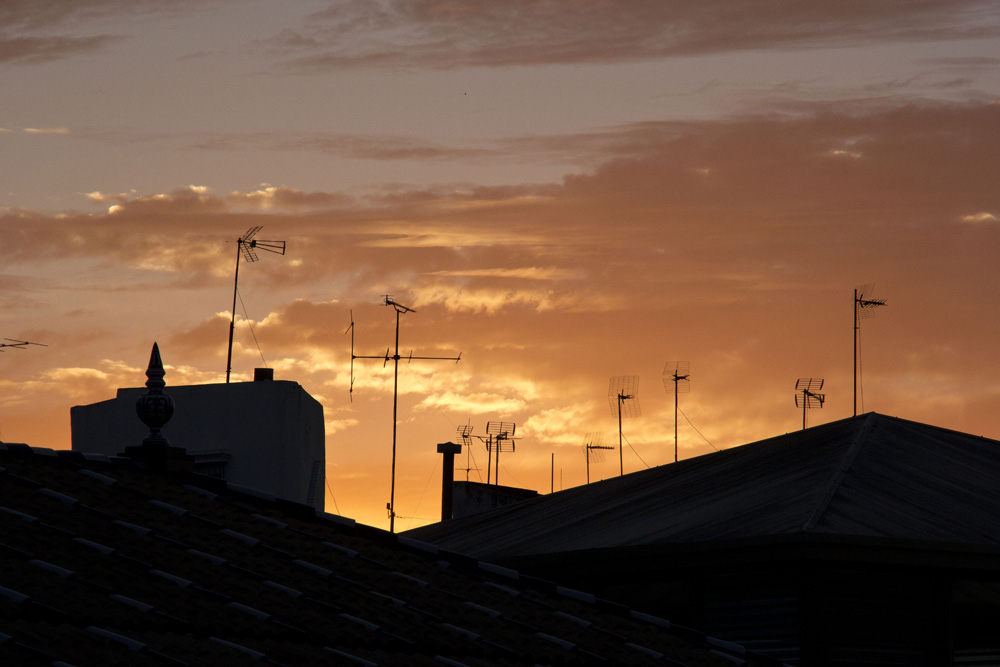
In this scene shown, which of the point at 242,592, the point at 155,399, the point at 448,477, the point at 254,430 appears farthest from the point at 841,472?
the point at 448,477

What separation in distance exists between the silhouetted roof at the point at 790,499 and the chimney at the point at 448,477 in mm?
18248

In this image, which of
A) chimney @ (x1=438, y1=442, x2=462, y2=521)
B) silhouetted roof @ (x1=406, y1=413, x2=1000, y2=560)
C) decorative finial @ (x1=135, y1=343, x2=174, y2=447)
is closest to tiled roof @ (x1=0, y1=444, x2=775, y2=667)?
decorative finial @ (x1=135, y1=343, x2=174, y2=447)

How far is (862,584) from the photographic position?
16766mm

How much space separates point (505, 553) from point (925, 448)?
715 centimetres

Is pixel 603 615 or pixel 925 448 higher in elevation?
pixel 925 448

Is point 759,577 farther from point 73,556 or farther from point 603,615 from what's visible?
point 73,556

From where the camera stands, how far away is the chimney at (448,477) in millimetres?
44562

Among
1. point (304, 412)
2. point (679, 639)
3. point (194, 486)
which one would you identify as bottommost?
point (679, 639)

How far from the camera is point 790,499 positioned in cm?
1798

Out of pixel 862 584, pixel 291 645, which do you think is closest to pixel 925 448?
pixel 862 584

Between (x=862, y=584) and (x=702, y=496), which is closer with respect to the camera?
(x=862, y=584)

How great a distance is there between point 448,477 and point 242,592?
3314cm

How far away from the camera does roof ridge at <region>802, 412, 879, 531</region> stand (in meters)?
16.5

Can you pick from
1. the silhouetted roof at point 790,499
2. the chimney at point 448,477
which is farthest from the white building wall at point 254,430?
the chimney at point 448,477
